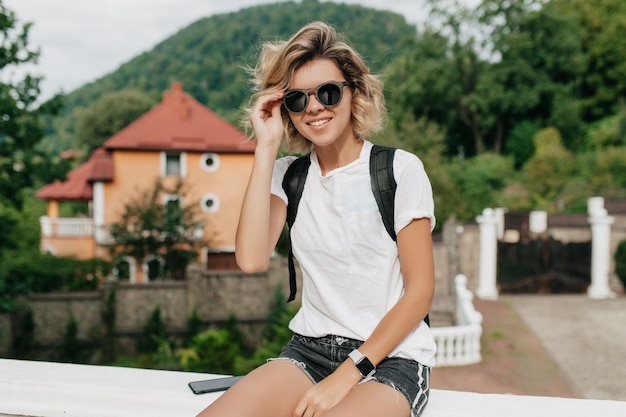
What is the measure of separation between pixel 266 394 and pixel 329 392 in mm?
165

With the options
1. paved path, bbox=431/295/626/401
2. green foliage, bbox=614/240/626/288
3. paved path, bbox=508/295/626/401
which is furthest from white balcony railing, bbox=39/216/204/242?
green foliage, bbox=614/240/626/288

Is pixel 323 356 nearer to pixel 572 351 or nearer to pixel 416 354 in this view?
pixel 416 354

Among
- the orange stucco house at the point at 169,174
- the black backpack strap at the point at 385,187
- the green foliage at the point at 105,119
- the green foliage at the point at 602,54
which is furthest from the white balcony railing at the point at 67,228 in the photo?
the green foliage at the point at 602,54

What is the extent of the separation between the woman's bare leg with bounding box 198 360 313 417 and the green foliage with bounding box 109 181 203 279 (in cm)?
1692

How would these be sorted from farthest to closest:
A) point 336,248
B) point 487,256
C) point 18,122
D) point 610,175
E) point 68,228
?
point 610,175
point 68,228
point 487,256
point 18,122
point 336,248

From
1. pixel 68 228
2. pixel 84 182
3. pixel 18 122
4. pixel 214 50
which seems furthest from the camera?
→ pixel 214 50

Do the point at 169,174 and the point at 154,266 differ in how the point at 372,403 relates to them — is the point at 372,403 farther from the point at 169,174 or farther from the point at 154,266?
Result: the point at 169,174

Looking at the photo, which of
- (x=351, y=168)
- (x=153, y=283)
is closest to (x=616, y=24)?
(x=153, y=283)

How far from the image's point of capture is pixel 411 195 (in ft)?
4.92

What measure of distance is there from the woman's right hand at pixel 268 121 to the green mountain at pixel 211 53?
42121mm

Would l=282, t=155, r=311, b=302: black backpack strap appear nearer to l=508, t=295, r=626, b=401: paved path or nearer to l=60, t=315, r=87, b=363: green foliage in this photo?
l=508, t=295, r=626, b=401: paved path

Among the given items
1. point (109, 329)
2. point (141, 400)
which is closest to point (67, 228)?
point (109, 329)

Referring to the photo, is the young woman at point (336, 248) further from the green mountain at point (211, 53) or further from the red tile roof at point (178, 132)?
the green mountain at point (211, 53)

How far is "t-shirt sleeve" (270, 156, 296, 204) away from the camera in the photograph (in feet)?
Result: 5.68
